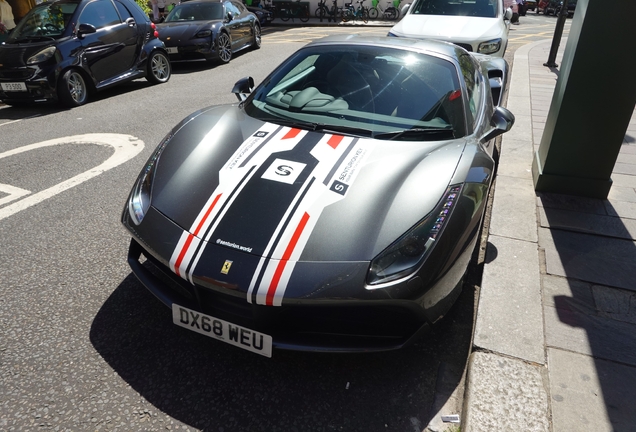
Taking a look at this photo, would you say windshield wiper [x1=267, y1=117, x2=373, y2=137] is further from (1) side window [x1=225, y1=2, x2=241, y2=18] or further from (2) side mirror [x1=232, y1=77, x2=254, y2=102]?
(1) side window [x1=225, y1=2, x2=241, y2=18]

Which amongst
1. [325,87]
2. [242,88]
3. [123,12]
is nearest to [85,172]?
[242,88]

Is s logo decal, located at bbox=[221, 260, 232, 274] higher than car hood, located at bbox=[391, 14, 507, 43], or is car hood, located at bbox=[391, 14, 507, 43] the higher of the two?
car hood, located at bbox=[391, 14, 507, 43]

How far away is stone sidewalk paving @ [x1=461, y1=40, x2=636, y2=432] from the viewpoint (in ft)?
6.70

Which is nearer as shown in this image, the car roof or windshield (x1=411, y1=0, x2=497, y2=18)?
the car roof

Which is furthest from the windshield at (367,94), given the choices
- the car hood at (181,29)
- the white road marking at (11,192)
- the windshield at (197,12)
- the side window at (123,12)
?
the windshield at (197,12)

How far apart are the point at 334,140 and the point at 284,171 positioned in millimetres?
407

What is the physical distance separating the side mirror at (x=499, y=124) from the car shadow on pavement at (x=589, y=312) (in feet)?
2.98

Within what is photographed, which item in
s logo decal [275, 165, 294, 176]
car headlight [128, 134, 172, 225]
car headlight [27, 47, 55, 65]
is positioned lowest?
car headlight [27, 47, 55, 65]

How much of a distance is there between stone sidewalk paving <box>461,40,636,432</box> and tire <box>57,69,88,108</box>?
20.7 feet

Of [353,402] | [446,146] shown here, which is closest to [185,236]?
[353,402]

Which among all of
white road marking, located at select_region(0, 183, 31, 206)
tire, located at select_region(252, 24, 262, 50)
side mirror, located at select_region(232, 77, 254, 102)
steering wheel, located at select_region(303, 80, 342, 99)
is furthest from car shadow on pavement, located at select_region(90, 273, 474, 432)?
tire, located at select_region(252, 24, 262, 50)

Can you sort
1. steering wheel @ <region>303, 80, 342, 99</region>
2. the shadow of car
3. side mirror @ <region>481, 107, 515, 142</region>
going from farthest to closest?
the shadow of car, steering wheel @ <region>303, 80, 342, 99</region>, side mirror @ <region>481, 107, 515, 142</region>

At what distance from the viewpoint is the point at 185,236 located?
7.22 ft

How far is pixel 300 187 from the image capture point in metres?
2.34
